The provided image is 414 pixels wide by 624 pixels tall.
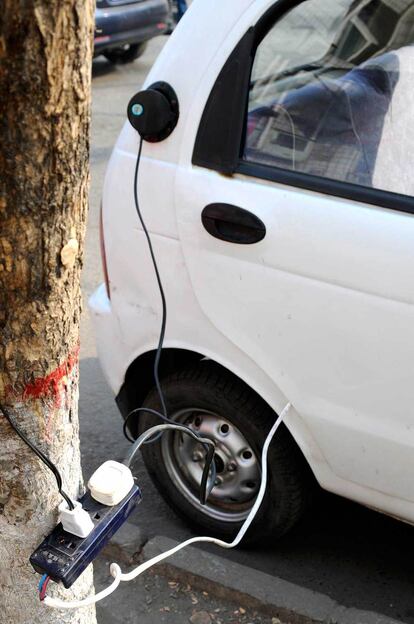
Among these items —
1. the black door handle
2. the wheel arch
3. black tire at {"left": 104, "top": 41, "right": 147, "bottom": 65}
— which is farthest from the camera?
black tire at {"left": 104, "top": 41, "right": 147, "bottom": 65}

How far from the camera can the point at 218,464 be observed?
3100 mm

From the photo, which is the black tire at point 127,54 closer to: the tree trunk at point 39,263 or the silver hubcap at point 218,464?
the silver hubcap at point 218,464

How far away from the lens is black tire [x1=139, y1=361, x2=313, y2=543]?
2.92 meters

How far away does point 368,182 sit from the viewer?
2.62 metres

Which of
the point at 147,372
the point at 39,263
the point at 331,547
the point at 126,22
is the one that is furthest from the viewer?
the point at 126,22

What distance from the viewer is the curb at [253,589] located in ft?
9.53

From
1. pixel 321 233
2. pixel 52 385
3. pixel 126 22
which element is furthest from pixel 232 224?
pixel 126 22

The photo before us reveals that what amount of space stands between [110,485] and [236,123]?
4.14 ft

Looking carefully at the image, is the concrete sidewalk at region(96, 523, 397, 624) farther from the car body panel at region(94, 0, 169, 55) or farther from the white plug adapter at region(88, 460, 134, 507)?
the car body panel at region(94, 0, 169, 55)

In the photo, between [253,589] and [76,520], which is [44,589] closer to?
[76,520]

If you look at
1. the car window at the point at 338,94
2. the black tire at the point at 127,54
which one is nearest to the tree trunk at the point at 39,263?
the car window at the point at 338,94

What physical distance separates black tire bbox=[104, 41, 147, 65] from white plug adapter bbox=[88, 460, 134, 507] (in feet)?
32.3

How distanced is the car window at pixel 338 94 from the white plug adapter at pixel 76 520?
1.27 m

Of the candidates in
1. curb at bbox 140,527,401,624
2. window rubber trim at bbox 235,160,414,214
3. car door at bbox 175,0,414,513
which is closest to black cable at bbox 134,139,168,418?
car door at bbox 175,0,414,513
